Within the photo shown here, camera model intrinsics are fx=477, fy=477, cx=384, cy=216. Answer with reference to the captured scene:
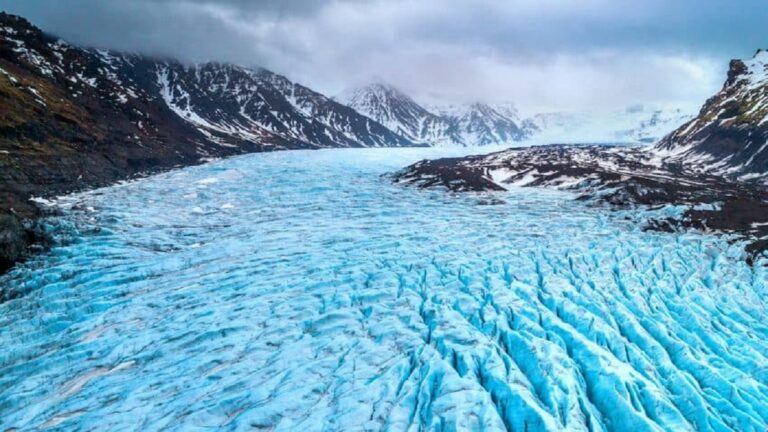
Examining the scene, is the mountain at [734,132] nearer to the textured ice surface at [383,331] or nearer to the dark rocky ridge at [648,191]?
the dark rocky ridge at [648,191]

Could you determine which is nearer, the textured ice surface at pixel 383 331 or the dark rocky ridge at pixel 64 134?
the textured ice surface at pixel 383 331

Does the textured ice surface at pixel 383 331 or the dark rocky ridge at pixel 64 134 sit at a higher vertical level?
the dark rocky ridge at pixel 64 134

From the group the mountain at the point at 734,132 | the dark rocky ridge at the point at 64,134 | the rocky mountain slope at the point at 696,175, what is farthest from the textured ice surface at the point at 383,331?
the mountain at the point at 734,132

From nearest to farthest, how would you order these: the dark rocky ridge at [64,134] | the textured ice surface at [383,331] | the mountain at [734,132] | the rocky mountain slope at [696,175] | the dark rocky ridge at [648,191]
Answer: the textured ice surface at [383,331], the dark rocky ridge at [648,191], the rocky mountain slope at [696,175], the dark rocky ridge at [64,134], the mountain at [734,132]

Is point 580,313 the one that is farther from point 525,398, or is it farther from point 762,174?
point 762,174

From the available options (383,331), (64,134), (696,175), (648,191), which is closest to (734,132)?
(696,175)

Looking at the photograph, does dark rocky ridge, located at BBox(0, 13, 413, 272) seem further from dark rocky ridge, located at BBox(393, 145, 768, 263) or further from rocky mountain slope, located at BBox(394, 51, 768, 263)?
rocky mountain slope, located at BBox(394, 51, 768, 263)

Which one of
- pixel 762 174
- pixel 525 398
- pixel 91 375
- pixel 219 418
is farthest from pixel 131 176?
pixel 762 174

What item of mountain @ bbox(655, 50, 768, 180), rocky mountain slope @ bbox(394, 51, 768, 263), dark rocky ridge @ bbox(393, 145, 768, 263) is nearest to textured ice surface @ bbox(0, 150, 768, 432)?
dark rocky ridge @ bbox(393, 145, 768, 263)
